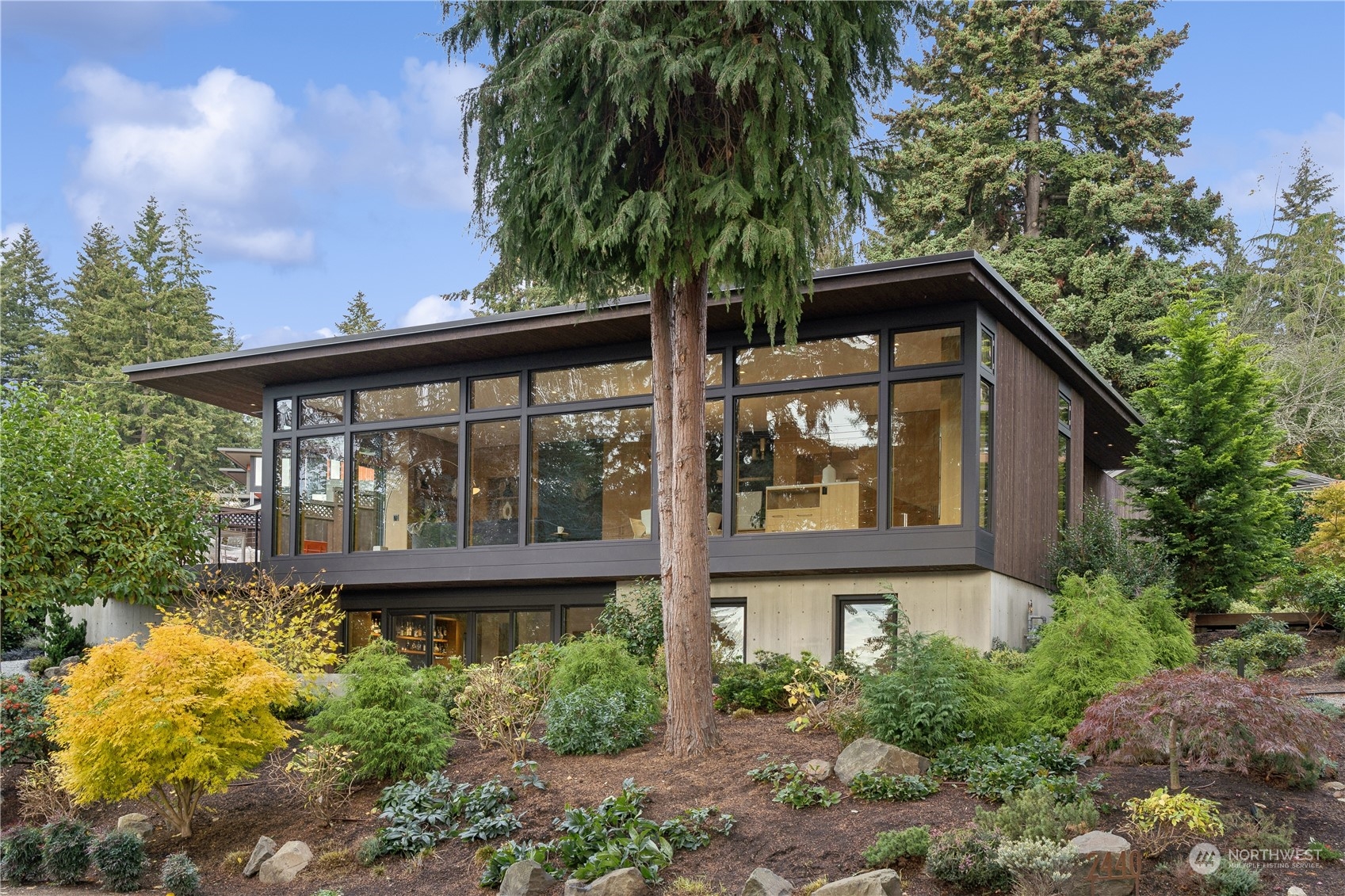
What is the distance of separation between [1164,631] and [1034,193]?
2045 cm

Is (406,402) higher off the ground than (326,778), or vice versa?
(406,402)

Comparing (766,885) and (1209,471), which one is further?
(1209,471)

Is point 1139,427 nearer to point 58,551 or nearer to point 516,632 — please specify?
Answer: point 516,632

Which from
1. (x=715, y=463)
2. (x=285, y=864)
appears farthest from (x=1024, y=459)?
(x=285, y=864)

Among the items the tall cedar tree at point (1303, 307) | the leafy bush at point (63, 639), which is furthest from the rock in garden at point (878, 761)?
the tall cedar tree at point (1303, 307)

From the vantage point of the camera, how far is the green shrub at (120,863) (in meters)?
7.61

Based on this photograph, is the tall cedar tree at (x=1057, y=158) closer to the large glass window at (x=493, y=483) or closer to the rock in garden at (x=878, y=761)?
the large glass window at (x=493, y=483)

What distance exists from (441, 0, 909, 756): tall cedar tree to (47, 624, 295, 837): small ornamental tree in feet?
10.4

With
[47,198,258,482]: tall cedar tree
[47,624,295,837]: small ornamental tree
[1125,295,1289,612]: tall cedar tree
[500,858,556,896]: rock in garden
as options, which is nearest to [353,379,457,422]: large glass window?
[47,624,295,837]: small ornamental tree

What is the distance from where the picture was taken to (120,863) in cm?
762

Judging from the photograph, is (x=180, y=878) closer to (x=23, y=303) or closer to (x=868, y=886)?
(x=868, y=886)

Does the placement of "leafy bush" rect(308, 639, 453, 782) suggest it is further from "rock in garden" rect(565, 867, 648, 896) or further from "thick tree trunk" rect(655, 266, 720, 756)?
"rock in garden" rect(565, 867, 648, 896)

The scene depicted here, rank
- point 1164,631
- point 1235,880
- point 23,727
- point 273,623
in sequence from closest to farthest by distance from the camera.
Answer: point 1235,880 < point 1164,631 < point 23,727 < point 273,623

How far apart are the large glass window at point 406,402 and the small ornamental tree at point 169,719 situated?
6973mm
